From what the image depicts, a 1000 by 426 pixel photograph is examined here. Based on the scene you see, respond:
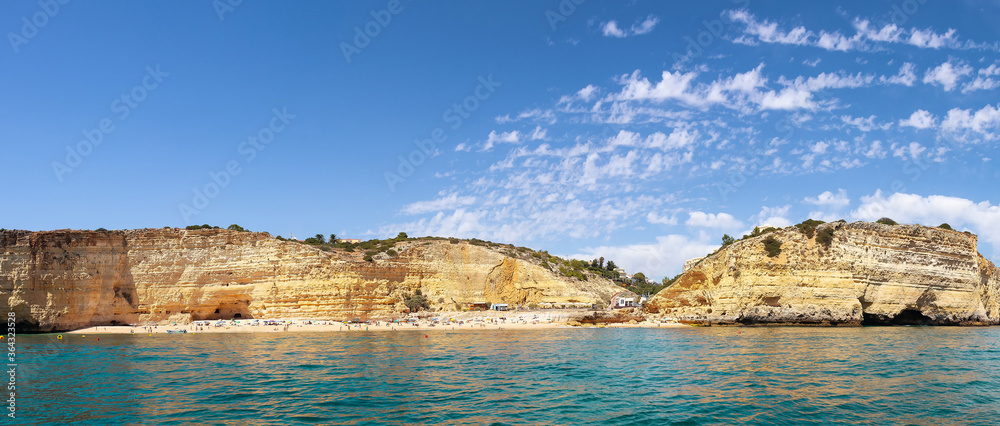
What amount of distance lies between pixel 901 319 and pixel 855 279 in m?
8.33

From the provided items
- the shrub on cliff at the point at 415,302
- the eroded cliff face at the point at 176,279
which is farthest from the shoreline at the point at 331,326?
the shrub on cliff at the point at 415,302

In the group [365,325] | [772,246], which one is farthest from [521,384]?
[772,246]

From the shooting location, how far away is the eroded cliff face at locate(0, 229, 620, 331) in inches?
1690

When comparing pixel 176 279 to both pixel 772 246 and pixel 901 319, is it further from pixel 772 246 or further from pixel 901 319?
pixel 901 319

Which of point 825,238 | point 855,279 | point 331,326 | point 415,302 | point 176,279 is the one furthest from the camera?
point 415,302

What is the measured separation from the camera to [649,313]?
5309cm

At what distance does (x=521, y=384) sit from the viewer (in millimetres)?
16516

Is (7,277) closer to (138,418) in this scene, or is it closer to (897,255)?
(138,418)

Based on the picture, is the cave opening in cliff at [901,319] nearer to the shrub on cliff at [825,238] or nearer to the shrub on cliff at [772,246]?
the shrub on cliff at [825,238]

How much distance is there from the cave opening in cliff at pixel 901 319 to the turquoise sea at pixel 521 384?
1701 cm

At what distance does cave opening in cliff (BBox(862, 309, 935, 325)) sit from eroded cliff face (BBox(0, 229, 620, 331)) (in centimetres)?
4014

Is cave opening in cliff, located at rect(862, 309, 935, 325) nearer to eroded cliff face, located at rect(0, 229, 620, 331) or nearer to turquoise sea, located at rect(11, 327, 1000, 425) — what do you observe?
turquoise sea, located at rect(11, 327, 1000, 425)

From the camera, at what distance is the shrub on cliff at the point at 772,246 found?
42.5m

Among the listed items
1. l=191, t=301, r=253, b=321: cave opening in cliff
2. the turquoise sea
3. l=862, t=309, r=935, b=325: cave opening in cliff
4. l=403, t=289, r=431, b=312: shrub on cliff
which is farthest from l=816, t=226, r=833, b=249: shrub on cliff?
l=191, t=301, r=253, b=321: cave opening in cliff
